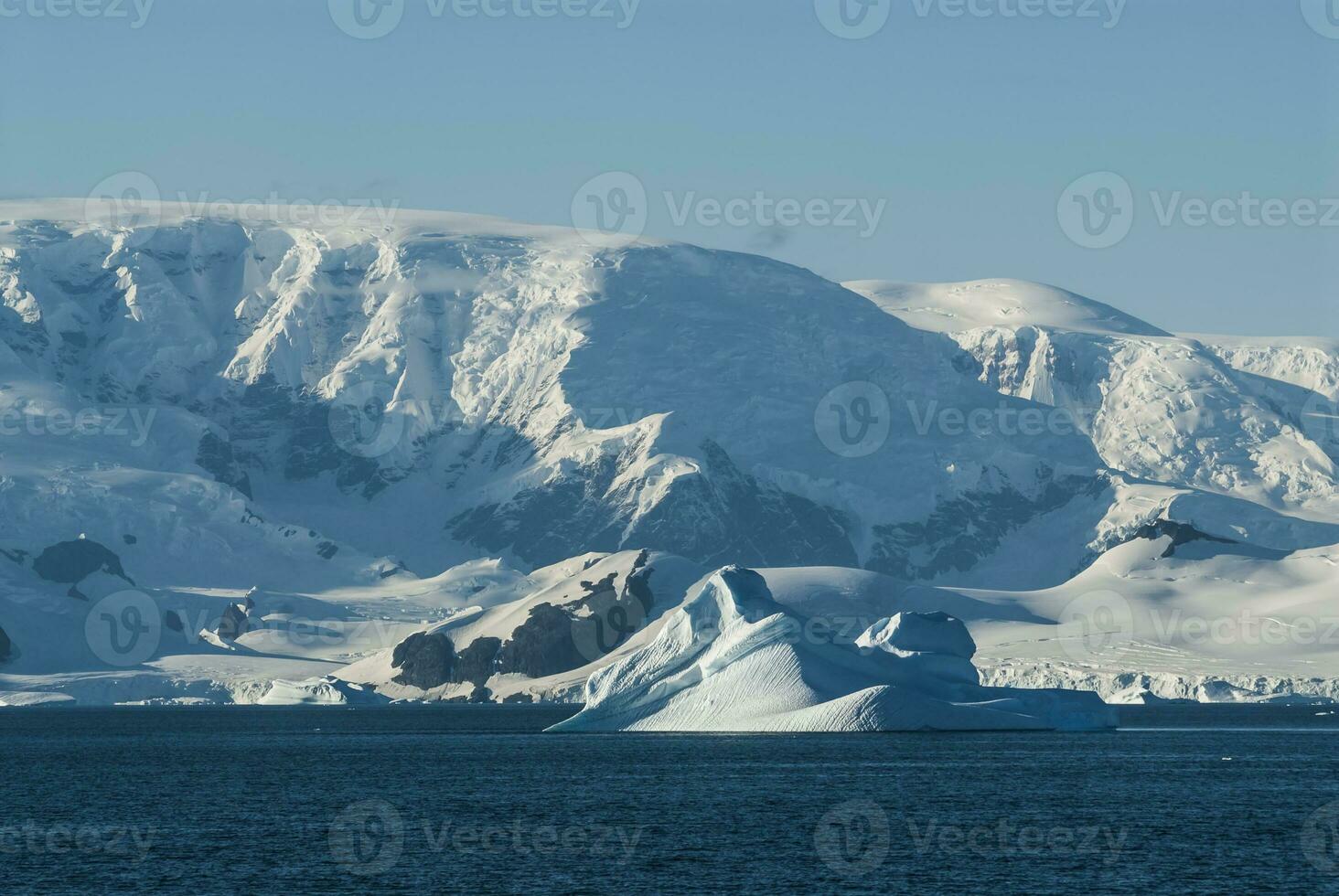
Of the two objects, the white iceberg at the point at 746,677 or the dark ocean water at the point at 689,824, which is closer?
the dark ocean water at the point at 689,824

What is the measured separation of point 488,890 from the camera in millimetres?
99250

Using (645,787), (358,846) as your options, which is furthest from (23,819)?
(645,787)

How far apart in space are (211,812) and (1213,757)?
85.1m

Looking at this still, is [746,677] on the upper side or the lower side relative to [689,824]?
upper

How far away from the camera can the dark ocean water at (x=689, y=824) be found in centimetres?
10244

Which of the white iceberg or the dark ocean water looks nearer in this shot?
the dark ocean water

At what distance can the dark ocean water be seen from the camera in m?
102

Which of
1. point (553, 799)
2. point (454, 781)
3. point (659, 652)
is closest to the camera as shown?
point (553, 799)

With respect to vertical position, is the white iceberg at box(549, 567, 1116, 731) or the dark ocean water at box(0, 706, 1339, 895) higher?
the white iceberg at box(549, 567, 1116, 731)

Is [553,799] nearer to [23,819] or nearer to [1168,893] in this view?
[23,819]

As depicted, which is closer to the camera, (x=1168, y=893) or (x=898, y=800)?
(x=1168, y=893)

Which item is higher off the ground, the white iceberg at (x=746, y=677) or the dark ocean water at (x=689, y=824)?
the white iceberg at (x=746, y=677)

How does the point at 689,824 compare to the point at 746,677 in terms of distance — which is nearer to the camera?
the point at 689,824

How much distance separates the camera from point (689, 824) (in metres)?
124
